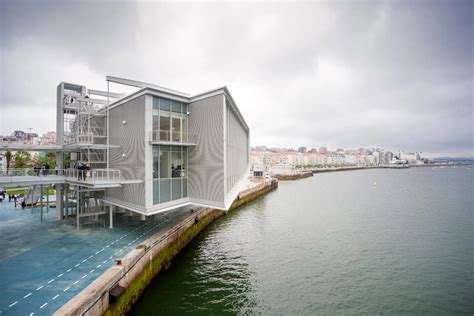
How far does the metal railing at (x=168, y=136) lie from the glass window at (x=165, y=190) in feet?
8.38

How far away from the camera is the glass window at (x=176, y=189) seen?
15.6 m

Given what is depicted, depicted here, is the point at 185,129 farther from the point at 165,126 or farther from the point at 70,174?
the point at 70,174

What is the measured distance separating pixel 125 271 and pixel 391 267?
14.8 meters

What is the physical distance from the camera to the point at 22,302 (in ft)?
26.2

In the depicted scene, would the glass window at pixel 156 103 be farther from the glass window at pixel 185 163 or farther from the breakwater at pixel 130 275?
the breakwater at pixel 130 275

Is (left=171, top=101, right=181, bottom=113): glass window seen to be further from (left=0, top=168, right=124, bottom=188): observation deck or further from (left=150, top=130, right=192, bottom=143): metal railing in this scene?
(left=0, top=168, right=124, bottom=188): observation deck

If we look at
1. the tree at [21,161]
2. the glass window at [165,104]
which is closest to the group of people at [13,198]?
the tree at [21,161]

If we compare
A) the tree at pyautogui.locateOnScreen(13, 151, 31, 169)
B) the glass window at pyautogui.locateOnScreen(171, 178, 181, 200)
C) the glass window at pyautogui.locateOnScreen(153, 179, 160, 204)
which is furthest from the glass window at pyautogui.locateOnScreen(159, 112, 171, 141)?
the tree at pyautogui.locateOnScreen(13, 151, 31, 169)

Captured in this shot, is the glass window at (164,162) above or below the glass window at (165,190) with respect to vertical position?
above

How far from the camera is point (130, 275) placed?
404 inches

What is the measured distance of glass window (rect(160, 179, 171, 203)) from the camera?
14.9 metres

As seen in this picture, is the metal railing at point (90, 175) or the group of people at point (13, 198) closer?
the metal railing at point (90, 175)

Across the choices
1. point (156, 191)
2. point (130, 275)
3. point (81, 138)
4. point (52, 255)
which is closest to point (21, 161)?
point (81, 138)

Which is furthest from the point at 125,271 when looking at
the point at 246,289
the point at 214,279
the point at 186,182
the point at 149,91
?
the point at 149,91
